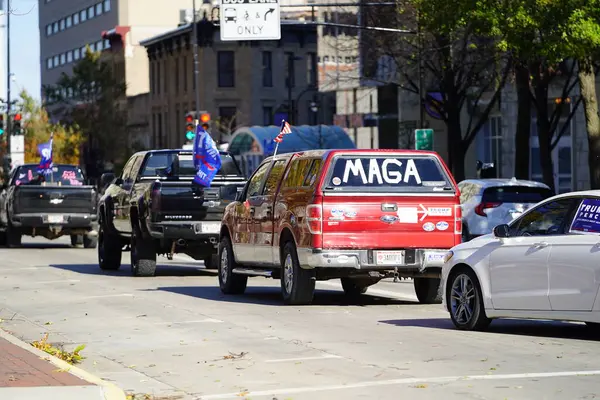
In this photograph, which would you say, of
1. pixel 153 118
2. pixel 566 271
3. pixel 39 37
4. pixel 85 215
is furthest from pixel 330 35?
pixel 39 37

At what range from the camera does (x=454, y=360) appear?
12234 millimetres

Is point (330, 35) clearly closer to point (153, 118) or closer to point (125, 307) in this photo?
point (153, 118)

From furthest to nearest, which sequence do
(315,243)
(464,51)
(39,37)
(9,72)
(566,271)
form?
(39,37)
(9,72)
(464,51)
(315,243)
(566,271)

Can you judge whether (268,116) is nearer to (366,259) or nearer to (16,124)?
(16,124)

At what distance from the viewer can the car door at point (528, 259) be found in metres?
13.9

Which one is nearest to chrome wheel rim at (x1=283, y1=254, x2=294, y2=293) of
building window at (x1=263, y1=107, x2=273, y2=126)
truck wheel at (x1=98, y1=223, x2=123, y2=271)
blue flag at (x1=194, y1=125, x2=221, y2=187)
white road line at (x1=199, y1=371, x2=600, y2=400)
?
blue flag at (x1=194, y1=125, x2=221, y2=187)

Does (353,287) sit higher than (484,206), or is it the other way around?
(484,206)

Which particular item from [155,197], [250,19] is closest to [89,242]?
[250,19]

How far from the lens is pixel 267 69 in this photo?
85.2 metres

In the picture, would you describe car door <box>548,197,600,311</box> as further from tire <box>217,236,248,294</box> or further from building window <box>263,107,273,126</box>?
building window <box>263,107,273,126</box>

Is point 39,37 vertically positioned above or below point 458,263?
above

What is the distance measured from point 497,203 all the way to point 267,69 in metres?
57.1

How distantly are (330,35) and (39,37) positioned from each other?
7525 cm

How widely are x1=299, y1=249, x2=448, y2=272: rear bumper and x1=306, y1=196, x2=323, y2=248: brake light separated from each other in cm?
12
